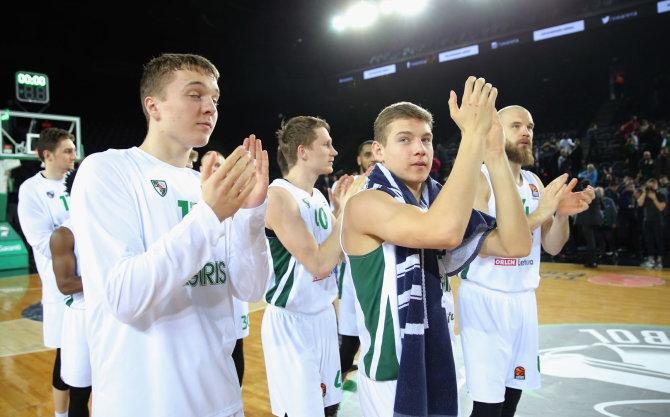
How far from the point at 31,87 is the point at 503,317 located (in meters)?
14.0

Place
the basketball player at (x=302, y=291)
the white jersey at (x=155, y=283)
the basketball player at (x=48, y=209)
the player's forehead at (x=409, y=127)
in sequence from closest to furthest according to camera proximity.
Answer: the white jersey at (x=155, y=283) < the player's forehead at (x=409, y=127) < the basketball player at (x=302, y=291) < the basketball player at (x=48, y=209)

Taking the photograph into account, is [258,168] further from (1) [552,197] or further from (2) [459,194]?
(1) [552,197]

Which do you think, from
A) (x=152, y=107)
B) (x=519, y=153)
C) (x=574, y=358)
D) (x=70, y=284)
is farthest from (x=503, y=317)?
(x=70, y=284)

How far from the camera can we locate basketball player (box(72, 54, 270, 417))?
1337mm

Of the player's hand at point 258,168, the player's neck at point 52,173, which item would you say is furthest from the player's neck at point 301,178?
the player's neck at point 52,173

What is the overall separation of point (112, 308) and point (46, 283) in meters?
2.73

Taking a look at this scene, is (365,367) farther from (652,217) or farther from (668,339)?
(652,217)

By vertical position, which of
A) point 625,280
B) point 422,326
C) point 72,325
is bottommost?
point 625,280

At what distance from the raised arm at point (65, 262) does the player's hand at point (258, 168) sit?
1.70m

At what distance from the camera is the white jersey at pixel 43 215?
3529 mm

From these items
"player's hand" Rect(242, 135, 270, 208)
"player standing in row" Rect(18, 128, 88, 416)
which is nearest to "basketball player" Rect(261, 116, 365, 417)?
"player's hand" Rect(242, 135, 270, 208)

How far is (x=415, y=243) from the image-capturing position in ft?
5.65

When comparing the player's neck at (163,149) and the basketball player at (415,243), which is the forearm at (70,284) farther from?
the basketball player at (415,243)

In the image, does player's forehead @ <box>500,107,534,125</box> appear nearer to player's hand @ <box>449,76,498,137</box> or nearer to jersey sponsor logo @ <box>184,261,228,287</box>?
player's hand @ <box>449,76,498,137</box>
